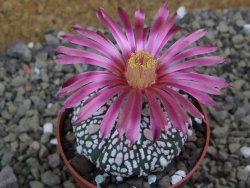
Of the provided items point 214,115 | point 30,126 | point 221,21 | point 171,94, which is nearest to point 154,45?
point 171,94

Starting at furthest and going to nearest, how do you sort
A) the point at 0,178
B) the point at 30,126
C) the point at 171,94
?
the point at 30,126, the point at 0,178, the point at 171,94

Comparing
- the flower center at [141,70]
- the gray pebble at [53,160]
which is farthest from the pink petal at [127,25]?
the gray pebble at [53,160]

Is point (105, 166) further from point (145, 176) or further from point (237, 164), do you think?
point (237, 164)

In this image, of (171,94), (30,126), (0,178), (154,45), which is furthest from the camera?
(30,126)

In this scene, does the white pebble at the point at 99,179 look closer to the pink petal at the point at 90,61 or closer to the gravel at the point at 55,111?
the gravel at the point at 55,111

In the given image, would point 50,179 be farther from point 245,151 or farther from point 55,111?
point 245,151

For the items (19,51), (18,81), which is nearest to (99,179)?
(18,81)

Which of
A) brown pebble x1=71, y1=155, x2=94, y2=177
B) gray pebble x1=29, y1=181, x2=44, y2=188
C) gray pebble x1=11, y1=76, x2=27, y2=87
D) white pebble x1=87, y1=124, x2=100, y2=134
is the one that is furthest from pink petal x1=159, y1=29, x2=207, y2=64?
gray pebble x1=11, y1=76, x2=27, y2=87

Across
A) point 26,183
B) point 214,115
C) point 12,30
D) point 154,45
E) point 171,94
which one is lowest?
point 26,183
